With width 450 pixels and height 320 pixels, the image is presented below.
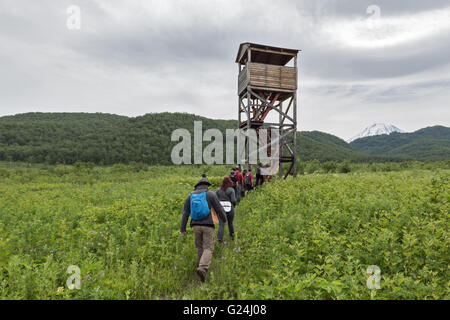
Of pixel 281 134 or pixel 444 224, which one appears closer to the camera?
pixel 444 224

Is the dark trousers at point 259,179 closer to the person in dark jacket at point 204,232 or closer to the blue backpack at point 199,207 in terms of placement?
the person in dark jacket at point 204,232

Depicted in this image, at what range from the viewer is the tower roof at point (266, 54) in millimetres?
16156

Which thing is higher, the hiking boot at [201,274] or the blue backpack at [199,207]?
the blue backpack at [199,207]

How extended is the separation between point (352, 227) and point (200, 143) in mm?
80779

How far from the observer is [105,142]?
263 ft

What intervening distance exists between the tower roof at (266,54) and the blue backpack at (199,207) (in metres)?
14.1

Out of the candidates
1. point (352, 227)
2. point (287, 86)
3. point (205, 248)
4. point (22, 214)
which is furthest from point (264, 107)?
point (22, 214)

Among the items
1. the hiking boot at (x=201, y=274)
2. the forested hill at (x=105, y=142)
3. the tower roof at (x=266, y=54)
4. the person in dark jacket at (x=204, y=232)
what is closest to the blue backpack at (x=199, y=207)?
the person in dark jacket at (x=204, y=232)

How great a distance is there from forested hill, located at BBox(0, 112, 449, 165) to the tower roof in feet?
188

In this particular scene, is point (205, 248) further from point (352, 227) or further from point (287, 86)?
point (287, 86)

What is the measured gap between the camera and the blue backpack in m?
4.97

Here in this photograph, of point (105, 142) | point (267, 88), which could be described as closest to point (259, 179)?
point (267, 88)

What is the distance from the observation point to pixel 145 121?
106 m
